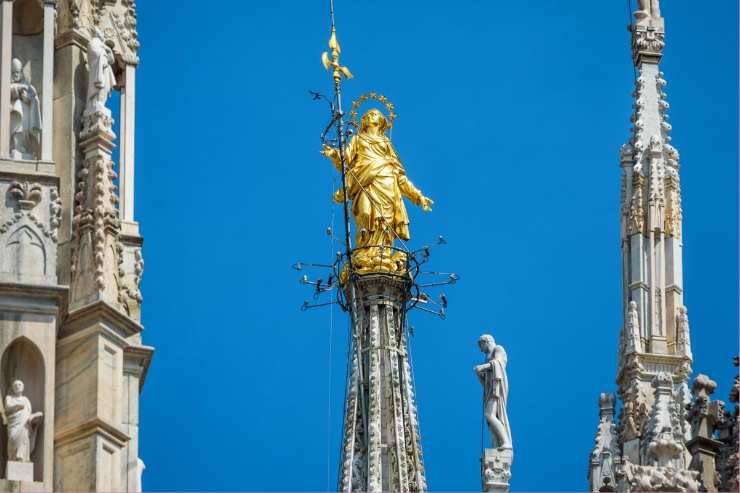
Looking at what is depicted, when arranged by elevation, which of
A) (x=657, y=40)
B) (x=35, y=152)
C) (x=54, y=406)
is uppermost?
(x=657, y=40)

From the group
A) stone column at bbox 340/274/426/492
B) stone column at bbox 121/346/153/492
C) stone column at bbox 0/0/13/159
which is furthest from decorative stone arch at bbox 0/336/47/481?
stone column at bbox 340/274/426/492

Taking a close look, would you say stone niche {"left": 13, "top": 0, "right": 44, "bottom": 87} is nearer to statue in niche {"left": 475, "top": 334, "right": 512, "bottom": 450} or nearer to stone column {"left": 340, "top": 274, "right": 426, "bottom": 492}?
statue in niche {"left": 475, "top": 334, "right": 512, "bottom": 450}

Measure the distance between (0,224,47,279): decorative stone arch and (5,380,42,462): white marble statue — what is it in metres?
1.43

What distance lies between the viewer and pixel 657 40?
78.0m

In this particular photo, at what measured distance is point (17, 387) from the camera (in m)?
54.5

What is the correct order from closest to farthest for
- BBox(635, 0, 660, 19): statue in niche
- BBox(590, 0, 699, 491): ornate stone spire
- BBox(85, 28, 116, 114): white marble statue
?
BBox(85, 28, 116, 114): white marble statue < BBox(590, 0, 699, 491): ornate stone spire < BBox(635, 0, 660, 19): statue in niche

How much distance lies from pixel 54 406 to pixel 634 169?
23.4m

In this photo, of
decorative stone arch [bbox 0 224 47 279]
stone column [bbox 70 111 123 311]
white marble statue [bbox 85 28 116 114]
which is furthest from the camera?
white marble statue [bbox 85 28 116 114]

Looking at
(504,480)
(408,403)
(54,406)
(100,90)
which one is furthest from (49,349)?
(408,403)

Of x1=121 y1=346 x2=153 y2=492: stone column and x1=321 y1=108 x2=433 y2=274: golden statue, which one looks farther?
x1=321 y1=108 x2=433 y2=274: golden statue

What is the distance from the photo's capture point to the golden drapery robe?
9381cm

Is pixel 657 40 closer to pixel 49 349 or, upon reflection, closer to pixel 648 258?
pixel 648 258

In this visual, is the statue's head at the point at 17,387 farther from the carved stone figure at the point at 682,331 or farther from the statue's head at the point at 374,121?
the statue's head at the point at 374,121

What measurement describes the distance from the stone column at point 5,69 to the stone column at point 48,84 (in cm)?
46
